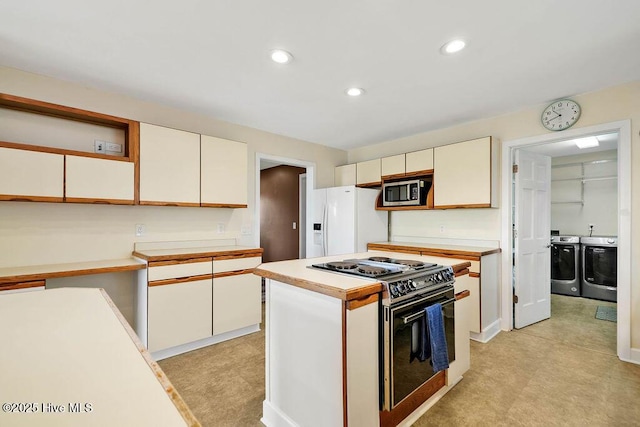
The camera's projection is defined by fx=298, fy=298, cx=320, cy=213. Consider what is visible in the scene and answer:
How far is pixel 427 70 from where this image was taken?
239 centimetres

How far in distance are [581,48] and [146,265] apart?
3.73m

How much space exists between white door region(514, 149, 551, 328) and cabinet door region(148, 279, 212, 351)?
11.0ft

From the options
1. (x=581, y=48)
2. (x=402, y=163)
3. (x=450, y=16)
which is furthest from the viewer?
(x=402, y=163)

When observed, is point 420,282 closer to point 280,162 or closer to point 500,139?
point 500,139

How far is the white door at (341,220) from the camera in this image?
162 inches

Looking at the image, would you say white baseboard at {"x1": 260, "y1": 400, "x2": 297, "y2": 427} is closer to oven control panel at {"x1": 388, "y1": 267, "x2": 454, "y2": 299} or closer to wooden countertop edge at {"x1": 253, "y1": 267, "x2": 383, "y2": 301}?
wooden countertop edge at {"x1": 253, "y1": 267, "x2": 383, "y2": 301}

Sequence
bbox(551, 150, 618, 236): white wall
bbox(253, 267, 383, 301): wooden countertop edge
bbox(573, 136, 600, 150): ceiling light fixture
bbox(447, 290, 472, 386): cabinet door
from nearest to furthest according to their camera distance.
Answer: bbox(253, 267, 383, 301): wooden countertop edge
bbox(447, 290, 472, 386): cabinet door
bbox(573, 136, 600, 150): ceiling light fixture
bbox(551, 150, 618, 236): white wall

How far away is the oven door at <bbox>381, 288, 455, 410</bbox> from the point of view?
5.29 ft

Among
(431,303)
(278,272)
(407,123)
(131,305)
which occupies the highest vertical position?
(407,123)

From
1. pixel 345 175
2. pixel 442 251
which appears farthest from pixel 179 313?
pixel 345 175

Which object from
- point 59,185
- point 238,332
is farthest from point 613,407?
point 59,185

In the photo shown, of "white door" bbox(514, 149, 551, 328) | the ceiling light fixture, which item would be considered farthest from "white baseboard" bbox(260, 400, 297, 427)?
the ceiling light fixture

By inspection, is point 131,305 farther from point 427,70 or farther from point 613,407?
point 613,407

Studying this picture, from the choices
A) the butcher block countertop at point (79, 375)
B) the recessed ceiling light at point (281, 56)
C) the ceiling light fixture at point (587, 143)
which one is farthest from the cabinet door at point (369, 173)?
the butcher block countertop at point (79, 375)
